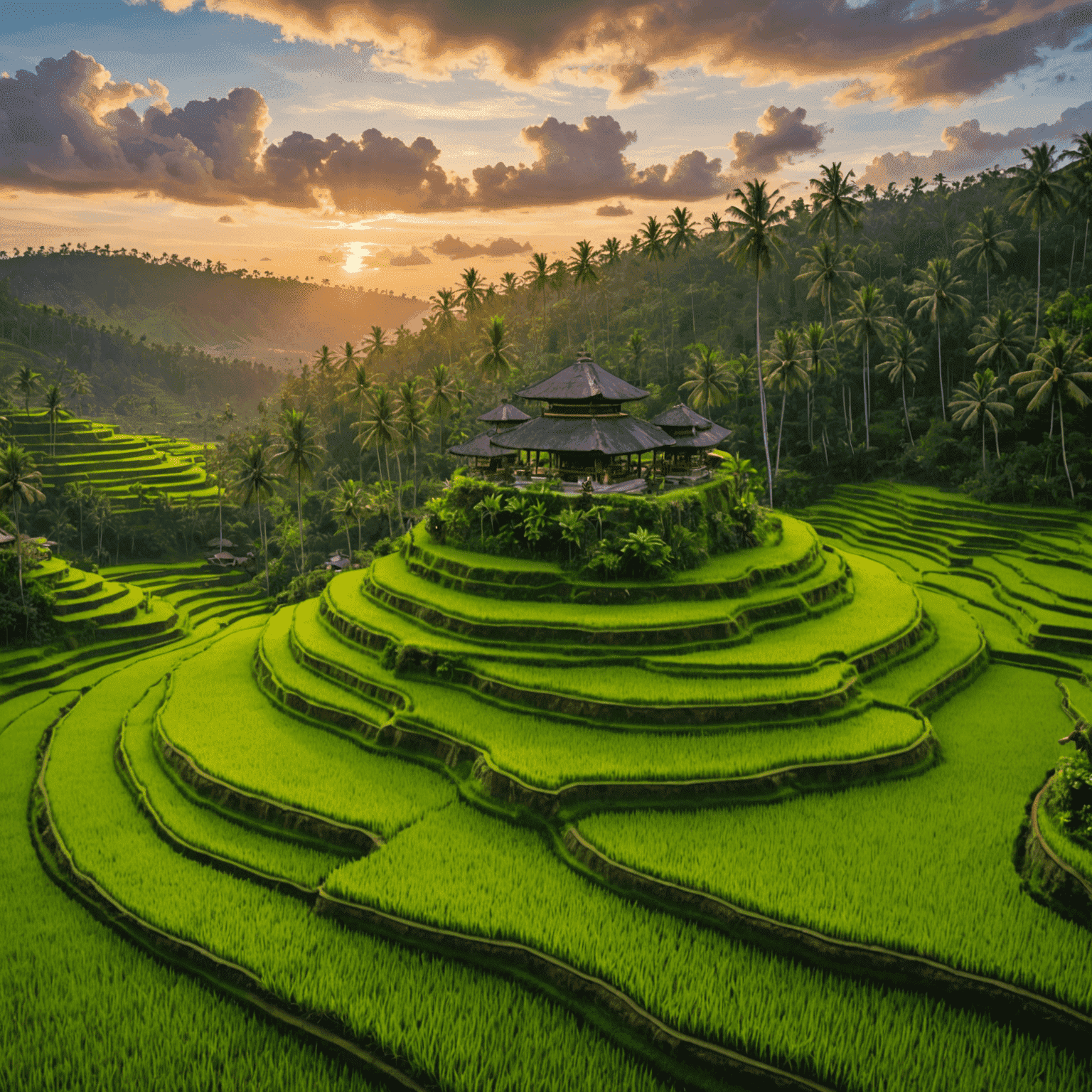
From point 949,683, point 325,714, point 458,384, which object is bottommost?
point 949,683

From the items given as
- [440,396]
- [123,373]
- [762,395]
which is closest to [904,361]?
[762,395]

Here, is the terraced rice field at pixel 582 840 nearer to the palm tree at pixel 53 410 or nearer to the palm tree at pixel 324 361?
the palm tree at pixel 53 410

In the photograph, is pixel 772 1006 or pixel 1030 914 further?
pixel 1030 914

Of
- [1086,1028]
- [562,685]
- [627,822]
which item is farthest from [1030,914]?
[562,685]

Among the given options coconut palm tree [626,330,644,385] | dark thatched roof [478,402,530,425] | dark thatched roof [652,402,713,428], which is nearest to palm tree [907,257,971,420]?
coconut palm tree [626,330,644,385]

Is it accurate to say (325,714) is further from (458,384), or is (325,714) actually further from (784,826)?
(458,384)

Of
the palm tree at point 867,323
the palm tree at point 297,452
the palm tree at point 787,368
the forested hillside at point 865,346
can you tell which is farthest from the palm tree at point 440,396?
the palm tree at point 867,323

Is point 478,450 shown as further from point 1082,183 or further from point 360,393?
point 1082,183

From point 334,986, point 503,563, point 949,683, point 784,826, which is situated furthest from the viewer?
point 503,563
